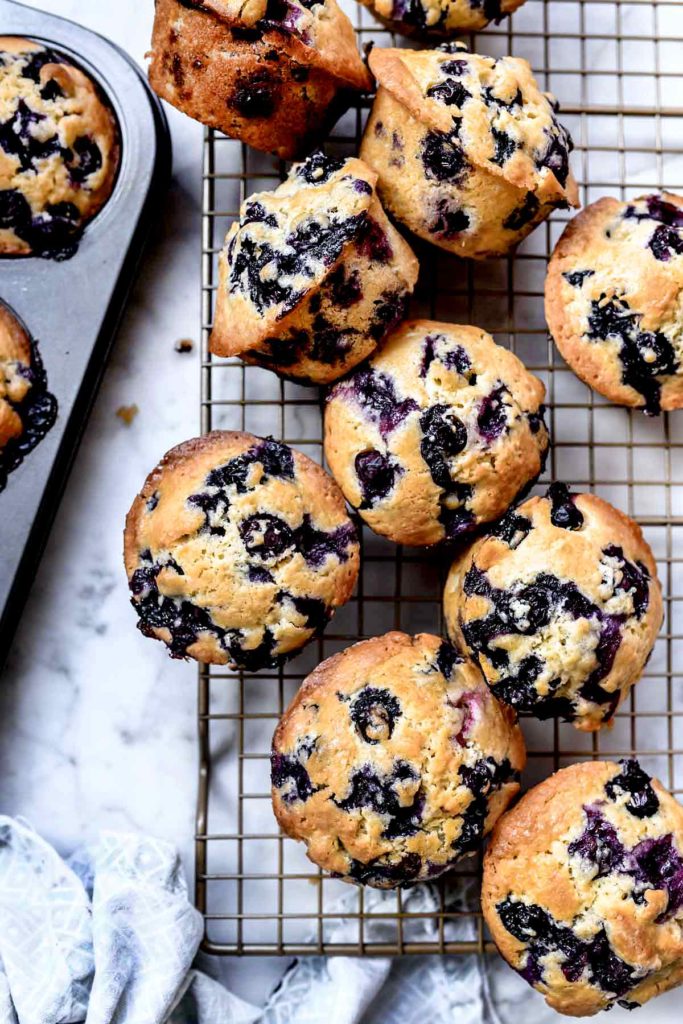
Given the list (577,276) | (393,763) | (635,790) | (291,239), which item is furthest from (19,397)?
(635,790)

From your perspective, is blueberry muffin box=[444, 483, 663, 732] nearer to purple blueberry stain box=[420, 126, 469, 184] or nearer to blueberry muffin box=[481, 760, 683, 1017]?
blueberry muffin box=[481, 760, 683, 1017]

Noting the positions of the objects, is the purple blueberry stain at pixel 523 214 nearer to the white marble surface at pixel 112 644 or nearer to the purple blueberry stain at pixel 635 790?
the white marble surface at pixel 112 644

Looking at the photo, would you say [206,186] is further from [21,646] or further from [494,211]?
[21,646]

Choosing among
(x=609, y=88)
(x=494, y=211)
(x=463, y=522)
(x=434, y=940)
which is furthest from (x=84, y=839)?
(x=609, y=88)

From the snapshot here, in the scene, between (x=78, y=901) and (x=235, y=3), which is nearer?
(x=235, y=3)

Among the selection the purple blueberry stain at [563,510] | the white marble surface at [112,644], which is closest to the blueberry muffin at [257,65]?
the white marble surface at [112,644]
